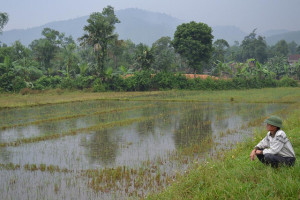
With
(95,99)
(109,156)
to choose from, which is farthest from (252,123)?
(95,99)

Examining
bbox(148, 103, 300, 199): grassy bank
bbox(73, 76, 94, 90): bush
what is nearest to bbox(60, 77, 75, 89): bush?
bbox(73, 76, 94, 90): bush

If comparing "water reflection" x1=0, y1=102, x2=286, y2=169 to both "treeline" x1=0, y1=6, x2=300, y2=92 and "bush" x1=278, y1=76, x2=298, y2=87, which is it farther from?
"bush" x1=278, y1=76, x2=298, y2=87

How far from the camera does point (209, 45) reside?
2817 cm

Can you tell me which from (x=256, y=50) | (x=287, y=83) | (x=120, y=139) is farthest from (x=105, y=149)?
(x=256, y=50)

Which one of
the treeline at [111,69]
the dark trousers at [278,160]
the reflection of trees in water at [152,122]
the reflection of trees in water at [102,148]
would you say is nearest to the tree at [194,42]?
the treeline at [111,69]

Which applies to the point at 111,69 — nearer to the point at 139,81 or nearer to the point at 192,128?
the point at 139,81

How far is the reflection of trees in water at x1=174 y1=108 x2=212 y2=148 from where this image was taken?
7736 mm

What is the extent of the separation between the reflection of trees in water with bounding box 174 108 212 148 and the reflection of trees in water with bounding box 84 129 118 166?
1.60m

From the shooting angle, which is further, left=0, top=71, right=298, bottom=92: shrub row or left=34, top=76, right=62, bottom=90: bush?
left=0, top=71, right=298, bottom=92: shrub row

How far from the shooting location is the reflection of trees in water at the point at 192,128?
774cm

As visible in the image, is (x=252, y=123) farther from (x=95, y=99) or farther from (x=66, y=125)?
(x=95, y=99)

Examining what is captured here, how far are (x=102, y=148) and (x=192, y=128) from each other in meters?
3.41

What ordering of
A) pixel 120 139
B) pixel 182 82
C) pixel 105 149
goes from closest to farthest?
pixel 105 149
pixel 120 139
pixel 182 82

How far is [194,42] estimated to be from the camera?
27.0 metres
